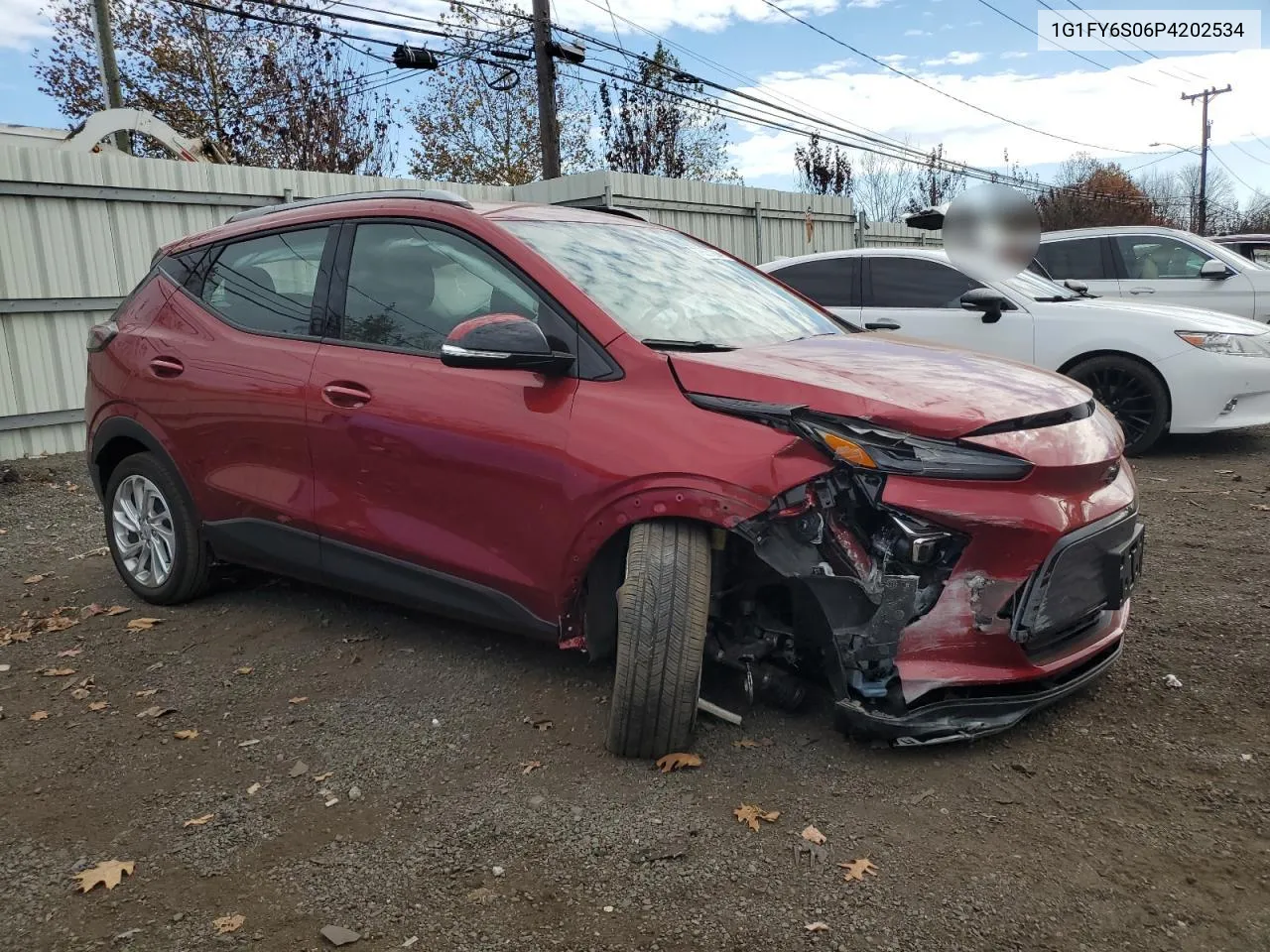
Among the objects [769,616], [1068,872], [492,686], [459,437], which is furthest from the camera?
[492,686]

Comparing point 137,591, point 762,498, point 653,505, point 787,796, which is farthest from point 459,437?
point 137,591

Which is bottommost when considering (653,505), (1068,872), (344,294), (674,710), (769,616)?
(1068,872)

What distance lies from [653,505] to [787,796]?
36.0 inches

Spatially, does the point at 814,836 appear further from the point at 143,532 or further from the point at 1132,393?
the point at 1132,393

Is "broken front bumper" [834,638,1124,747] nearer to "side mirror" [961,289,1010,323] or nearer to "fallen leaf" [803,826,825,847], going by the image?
"fallen leaf" [803,826,825,847]

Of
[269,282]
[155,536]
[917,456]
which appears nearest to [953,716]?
[917,456]

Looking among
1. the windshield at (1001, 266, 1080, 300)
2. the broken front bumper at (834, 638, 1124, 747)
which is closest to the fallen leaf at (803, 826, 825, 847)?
the broken front bumper at (834, 638, 1124, 747)

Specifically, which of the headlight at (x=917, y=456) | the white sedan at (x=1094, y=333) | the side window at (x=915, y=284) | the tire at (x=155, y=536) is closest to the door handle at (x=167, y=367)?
the tire at (x=155, y=536)

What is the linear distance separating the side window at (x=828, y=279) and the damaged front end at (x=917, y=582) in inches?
216

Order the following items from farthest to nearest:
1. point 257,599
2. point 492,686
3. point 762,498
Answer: point 257,599 → point 492,686 → point 762,498

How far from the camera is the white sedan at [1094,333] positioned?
22.8 ft

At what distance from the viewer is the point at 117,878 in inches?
98.2

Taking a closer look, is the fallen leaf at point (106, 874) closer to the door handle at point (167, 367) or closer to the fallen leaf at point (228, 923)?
the fallen leaf at point (228, 923)

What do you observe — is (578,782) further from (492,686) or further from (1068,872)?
(1068,872)
